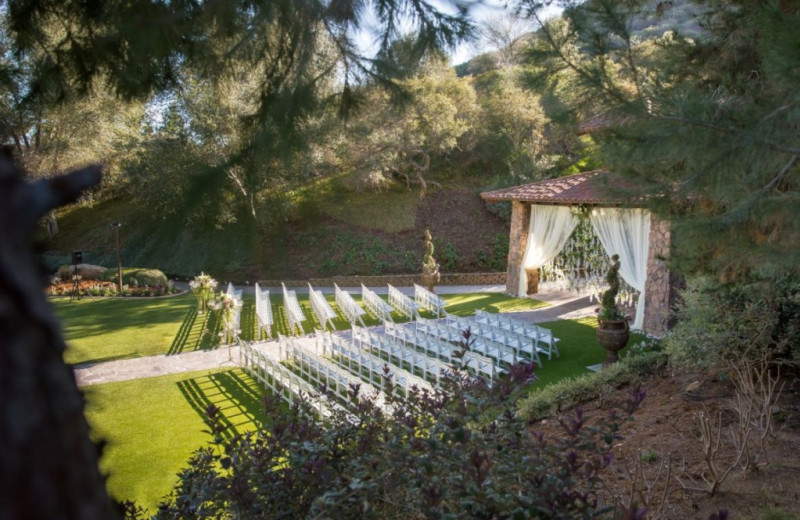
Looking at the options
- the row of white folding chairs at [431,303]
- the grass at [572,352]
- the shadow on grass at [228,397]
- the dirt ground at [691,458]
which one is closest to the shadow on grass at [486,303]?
the row of white folding chairs at [431,303]

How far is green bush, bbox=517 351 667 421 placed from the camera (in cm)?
560

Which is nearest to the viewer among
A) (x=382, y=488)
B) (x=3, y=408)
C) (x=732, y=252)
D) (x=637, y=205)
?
(x=3, y=408)

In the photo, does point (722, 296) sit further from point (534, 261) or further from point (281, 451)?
point (534, 261)

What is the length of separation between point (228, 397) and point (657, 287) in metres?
8.26

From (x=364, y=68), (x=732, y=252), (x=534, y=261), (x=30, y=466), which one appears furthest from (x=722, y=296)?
(x=534, y=261)

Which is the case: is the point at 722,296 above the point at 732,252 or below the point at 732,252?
below

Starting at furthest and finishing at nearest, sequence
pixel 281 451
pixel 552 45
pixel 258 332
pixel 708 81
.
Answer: pixel 258 332, pixel 708 81, pixel 552 45, pixel 281 451

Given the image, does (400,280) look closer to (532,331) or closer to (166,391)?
(532,331)

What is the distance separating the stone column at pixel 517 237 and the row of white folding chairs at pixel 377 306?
4131mm

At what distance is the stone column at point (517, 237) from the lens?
14398mm

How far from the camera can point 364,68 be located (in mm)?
2568

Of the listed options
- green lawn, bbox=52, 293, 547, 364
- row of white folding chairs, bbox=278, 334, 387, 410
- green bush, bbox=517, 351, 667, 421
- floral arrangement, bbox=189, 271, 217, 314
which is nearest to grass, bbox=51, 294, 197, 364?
green lawn, bbox=52, 293, 547, 364

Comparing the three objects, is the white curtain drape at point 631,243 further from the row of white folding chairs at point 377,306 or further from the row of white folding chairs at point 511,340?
the row of white folding chairs at point 377,306

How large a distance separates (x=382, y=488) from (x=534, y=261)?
1286cm
